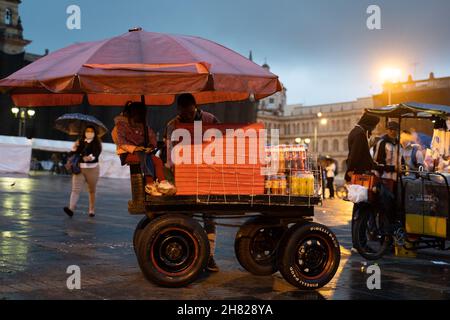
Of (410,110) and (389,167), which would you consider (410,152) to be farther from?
(410,110)

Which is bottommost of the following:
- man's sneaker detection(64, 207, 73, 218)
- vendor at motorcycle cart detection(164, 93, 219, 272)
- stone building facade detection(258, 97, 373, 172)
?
man's sneaker detection(64, 207, 73, 218)

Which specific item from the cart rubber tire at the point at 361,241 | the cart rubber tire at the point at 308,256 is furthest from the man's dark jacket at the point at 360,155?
the cart rubber tire at the point at 308,256

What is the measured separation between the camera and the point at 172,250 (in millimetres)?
5461

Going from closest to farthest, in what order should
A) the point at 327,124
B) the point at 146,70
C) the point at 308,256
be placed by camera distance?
the point at 146,70 < the point at 308,256 < the point at 327,124

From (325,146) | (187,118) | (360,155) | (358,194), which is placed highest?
(325,146)

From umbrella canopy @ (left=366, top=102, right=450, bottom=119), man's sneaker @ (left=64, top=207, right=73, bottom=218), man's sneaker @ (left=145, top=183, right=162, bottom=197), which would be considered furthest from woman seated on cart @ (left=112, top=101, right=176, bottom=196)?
man's sneaker @ (left=64, top=207, right=73, bottom=218)

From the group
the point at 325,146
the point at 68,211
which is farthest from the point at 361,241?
the point at 325,146

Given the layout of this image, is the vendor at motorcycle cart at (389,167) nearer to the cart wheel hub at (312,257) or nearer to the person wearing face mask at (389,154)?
the person wearing face mask at (389,154)

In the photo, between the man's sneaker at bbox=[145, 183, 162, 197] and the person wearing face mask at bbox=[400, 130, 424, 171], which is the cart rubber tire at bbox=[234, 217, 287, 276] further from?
the person wearing face mask at bbox=[400, 130, 424, 171]

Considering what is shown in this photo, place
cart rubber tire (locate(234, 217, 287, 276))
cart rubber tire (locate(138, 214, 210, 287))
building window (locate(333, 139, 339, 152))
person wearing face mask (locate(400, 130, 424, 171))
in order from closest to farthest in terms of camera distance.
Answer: cart rubber tire (locate(138, 214, 210, 287)), cart rubber tire (locate(234, 217, 287, 276)), person wearing face mask (locate(400, 130, 424, 171)), building window (locate(333, 139, 339, 152))

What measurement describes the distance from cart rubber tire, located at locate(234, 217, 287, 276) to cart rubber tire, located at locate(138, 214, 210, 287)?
84cm

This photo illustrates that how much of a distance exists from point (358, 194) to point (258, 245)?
2234mm

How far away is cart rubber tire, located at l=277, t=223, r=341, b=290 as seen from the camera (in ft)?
18.3
